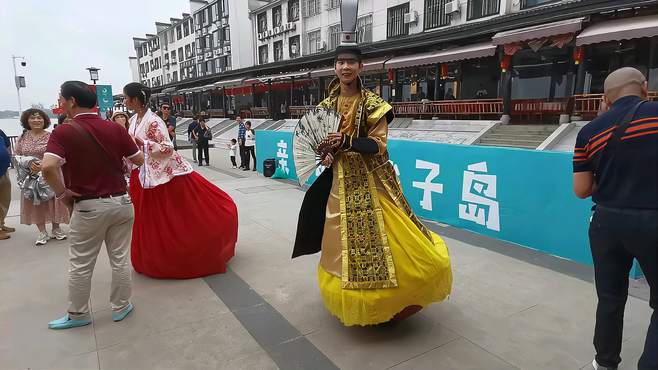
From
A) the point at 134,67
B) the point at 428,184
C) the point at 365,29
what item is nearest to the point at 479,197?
the point at 428,184

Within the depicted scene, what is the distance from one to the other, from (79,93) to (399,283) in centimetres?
247

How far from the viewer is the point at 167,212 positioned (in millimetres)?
3545

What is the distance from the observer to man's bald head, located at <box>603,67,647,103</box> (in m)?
1.93

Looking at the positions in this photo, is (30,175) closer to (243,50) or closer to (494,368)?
(494,368)

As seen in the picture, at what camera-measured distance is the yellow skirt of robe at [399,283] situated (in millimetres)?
2383

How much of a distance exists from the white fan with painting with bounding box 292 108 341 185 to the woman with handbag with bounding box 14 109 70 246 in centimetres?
353

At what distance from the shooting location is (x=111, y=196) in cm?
275

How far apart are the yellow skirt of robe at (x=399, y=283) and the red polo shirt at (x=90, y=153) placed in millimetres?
1696

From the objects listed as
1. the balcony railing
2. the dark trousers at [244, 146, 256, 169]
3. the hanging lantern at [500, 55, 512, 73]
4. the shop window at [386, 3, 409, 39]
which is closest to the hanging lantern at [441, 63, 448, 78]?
the balcony railing

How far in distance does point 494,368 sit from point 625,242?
102 cm

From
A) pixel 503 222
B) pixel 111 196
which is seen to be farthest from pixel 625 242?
pixel 111 196

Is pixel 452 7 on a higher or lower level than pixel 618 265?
higher

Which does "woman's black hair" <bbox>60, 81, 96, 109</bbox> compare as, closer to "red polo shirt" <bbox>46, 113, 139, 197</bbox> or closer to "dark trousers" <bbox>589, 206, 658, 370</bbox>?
"red polo shirt" <bbox>46, 113, 139, 197</bbox>

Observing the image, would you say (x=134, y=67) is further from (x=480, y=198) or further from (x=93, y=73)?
(x=480, y=198)
